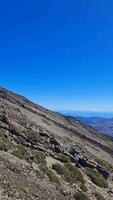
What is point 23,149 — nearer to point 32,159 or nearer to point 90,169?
point 32,159

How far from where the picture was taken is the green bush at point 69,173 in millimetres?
23234

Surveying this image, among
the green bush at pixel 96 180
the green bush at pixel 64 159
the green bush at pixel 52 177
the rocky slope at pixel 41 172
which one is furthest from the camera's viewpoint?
the green bush at pixel 64 159

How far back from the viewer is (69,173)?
79.2 feet

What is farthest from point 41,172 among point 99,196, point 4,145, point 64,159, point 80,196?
point 64,159

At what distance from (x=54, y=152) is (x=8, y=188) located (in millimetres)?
12745

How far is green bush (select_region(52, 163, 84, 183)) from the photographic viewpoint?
23.2m

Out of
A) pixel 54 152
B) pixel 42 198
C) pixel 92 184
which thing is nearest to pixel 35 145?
pixel 54 152

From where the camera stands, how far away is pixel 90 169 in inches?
1144

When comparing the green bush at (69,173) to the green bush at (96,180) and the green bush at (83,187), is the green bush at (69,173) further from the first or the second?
the green bush at (96,180)

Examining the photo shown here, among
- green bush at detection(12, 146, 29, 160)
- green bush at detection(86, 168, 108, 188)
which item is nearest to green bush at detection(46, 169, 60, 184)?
green bush at detection(12, 146, 29, 160)

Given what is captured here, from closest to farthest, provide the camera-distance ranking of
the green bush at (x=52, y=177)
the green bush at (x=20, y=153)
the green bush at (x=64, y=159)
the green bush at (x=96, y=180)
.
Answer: the green bush at (x=52, y=177) → the green bush at (x=20, y=153) → the green bush at (x=96, y=180) → the green bush at (x=64, y=159)

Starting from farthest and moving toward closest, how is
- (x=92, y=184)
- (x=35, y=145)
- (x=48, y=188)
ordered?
(x=35, y=145)
(x=92, y=184)
(x=48, y=188)

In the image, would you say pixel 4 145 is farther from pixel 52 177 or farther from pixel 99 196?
pixel 99 196

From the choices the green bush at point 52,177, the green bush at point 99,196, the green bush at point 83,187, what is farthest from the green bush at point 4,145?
the green bush at point 99,196
